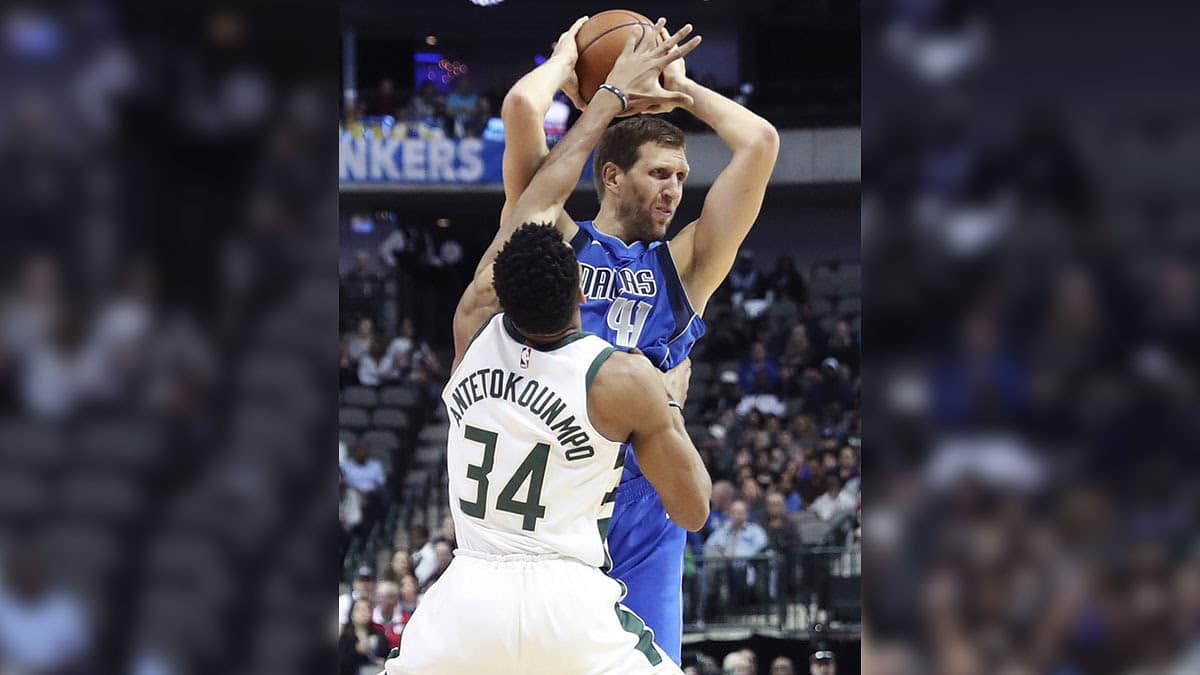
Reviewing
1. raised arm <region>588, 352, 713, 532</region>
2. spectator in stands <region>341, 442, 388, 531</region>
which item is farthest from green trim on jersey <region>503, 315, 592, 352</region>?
spectator in stands <region>341, 442, 388, 531</region>

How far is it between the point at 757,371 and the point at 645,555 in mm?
9384

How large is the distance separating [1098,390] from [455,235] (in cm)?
1212

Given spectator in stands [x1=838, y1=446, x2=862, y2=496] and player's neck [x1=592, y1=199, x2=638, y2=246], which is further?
spectator in stands [x1=838, y1=446, x2=862, y2=496]

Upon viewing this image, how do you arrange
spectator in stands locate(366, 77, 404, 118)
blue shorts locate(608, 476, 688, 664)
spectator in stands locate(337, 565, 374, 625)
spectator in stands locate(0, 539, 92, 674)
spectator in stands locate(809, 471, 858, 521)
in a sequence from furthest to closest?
spectator in stands locate(366, 77, 404, 118)
spectator in stands locate(809, 471, 858, 521)
spectator in stands locate(337, 565, 374, 625)
blue shorts locate(608, 476, 688, 664)
spectator in stands locate(0, 539, 92, 674)

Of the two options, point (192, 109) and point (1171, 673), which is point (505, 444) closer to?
point (192, 109)

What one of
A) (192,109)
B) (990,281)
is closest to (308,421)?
(192,109)

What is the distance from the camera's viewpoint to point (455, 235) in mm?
14555

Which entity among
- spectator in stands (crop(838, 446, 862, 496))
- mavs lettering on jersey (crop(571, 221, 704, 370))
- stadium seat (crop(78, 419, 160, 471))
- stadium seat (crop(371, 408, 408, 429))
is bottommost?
spectator in stands (crop(838, 446, 862, 496))

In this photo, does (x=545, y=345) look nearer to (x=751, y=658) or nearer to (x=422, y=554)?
(x=751, y=658)

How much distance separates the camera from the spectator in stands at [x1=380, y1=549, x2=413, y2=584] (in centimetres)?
1066

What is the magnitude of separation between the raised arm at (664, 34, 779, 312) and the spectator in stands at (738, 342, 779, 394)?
8992mm

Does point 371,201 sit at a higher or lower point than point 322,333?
higher

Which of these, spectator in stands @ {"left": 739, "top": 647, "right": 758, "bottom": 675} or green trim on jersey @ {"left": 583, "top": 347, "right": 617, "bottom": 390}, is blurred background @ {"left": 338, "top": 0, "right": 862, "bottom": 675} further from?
green trim on jersey @ {"left": 583, "top": 347, "right": 617, "bottom": 390}

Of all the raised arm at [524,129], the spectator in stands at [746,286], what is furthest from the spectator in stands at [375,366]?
the raised arm at [524,129]
